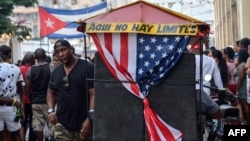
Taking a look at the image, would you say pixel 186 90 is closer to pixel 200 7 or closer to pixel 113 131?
pixel 113 131

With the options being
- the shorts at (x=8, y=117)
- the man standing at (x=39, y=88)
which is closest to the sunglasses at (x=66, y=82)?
the shorts at (x=8, y=117)

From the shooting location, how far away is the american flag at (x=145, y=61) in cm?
635

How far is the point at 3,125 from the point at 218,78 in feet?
11.9

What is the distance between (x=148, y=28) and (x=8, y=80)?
9.90ft

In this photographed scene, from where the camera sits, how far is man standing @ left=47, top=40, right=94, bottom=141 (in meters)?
7.12

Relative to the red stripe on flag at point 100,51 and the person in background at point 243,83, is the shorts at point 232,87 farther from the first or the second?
the red stripe on flag at point 100,51

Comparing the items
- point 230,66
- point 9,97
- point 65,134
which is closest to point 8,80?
point 9,97

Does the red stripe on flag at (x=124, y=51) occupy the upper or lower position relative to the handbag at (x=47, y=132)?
upper

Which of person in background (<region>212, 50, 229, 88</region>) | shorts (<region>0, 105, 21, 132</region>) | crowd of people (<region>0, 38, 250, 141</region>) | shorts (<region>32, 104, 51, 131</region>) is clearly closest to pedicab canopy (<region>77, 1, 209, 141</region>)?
crowd of people (<region>0, 38, 250, 141</region>)

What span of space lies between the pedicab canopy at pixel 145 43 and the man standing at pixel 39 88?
389cm

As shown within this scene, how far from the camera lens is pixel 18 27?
30.8 meters

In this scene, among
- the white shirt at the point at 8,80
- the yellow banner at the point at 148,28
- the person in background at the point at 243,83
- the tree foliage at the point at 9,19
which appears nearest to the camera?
the yellow banner at the point at 148,28

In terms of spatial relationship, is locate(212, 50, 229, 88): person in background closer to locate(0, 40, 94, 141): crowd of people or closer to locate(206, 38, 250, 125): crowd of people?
locate(206, 38, 250, 125): crowd of people

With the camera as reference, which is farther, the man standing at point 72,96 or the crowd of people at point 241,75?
the crowd of people at point 241,75
